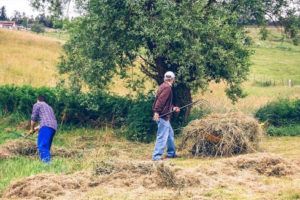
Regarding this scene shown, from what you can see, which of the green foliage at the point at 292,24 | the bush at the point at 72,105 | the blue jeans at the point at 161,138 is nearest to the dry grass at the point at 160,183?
the blue jeans at the point at 161,138

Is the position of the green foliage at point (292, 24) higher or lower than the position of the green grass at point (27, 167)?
higher

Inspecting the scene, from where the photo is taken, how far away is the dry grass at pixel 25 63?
99.9 feet

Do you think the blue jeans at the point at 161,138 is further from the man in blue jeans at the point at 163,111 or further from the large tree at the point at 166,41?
the large tree at the point at 166,41

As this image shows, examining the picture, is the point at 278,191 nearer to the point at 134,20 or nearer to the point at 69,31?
the point at 134,20

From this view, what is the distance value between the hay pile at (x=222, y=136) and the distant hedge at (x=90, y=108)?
350 centimetres

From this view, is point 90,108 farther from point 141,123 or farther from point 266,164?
point 266,164

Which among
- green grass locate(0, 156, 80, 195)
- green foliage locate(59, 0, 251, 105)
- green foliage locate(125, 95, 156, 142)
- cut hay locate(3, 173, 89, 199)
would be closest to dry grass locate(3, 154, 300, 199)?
cut hay locate(3, 173, 89, 199)

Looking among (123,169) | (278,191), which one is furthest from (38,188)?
(278,191)

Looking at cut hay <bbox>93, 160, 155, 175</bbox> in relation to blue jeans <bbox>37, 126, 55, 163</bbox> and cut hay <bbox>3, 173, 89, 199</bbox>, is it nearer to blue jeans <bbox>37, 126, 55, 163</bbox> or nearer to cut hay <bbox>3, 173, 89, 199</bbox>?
cut hay <bbox>3, 173, 89, 199</bbox>

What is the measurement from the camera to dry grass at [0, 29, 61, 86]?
3045cm

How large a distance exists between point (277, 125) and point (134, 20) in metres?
6.27

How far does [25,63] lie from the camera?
36.5 metres

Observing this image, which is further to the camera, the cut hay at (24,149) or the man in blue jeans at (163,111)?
the cut hay at (24,149)

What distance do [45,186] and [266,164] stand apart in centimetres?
445
